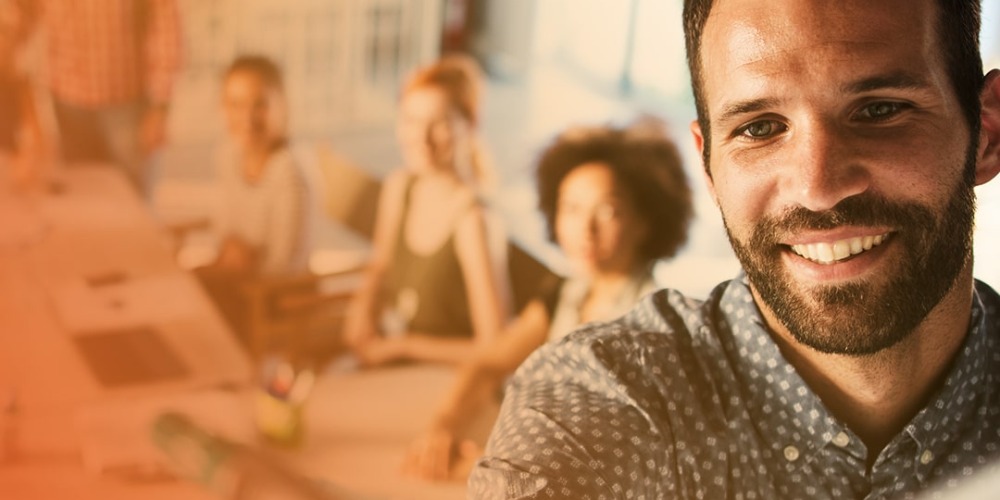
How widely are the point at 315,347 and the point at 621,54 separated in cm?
77

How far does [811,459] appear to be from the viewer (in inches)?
39.1

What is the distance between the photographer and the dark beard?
36.4 inches

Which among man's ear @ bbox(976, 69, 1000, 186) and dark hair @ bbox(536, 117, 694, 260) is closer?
man's ear @ bbox(976, 69, 1000, 186)

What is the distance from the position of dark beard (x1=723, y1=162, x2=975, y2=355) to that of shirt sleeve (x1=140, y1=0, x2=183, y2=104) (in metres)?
1.35

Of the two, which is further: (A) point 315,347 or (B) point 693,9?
(A) point 315,347

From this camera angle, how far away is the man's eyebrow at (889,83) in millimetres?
906

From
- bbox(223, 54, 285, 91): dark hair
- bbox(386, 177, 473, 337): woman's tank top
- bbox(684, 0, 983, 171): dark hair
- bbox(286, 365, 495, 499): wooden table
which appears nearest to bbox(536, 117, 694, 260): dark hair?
bbox(386, 177, 473, 337): woman's tank top

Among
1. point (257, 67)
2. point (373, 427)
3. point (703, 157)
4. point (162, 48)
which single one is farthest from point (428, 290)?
point (703, 157)

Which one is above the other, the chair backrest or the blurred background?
the blurred background

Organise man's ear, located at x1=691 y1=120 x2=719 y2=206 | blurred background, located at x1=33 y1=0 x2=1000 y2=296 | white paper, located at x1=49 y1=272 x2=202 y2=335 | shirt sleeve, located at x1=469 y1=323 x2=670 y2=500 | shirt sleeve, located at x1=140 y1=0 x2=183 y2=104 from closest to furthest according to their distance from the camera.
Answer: shirt sleeve, located at x1=469 y1=323 x2=670 y2=500 → man's ear, located at x1=691 y1=120 x2=719 y2=206 → blurred background, located at x1=33 y1=0 x2=1000 y2=296 → white paper, located at x1=49 y1=272 x2=202 y2=335 → shirt sleeve, located at x1=140 y1=0 x2=183 y2=104

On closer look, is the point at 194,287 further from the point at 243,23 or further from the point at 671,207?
the point at 671,207

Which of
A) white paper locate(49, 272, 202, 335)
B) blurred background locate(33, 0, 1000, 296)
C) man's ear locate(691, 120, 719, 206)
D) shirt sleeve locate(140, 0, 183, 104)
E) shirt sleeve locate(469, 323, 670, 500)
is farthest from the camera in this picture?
shirt sleeve locate(140, 0, 183, 104)

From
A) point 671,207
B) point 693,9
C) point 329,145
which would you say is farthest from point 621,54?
point 693,9

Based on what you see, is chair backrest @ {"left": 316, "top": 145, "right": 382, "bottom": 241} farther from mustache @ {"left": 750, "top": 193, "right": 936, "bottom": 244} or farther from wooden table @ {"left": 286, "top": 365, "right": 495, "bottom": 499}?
mustache @ {"left": 750, "top": 193, "right": 936, "bottom": 244}
